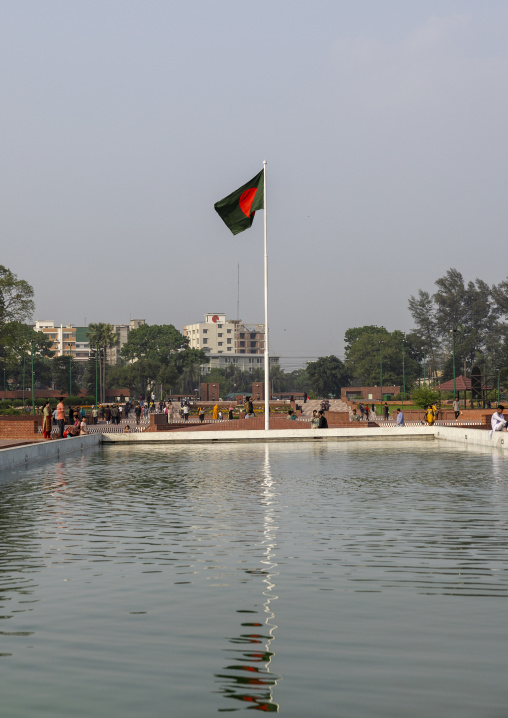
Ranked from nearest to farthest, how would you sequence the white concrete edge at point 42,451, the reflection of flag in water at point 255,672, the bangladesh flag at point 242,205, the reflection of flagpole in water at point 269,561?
the reflection of flag in water at point 255,672
the reflection of flagpole in water at point 269,561
the white concrete edge at point 42,451
the bangladesh flag at point 242,205

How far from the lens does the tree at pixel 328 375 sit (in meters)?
132

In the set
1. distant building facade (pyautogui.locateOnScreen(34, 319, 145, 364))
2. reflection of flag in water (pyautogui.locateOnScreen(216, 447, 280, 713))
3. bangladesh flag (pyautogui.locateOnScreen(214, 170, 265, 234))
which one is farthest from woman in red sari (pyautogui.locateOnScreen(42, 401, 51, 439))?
distant building facade (pyautogui.locateOnScreen(34, 319, 145, 364))

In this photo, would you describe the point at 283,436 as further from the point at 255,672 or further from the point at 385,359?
the point at 385,359

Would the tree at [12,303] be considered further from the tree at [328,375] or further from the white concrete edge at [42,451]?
the tree at [328,375]

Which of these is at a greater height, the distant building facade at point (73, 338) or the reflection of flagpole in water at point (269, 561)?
the distant building facade at point (73, 338)

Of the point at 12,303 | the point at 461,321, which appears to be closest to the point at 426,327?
the point at 461,321

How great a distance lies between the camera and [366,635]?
20.1 feet

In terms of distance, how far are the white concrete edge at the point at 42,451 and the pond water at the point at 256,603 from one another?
5954 mm

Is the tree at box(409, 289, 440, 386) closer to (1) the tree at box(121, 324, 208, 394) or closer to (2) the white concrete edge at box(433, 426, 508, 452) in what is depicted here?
(1) the tree at box(121, 324, 208, 394)

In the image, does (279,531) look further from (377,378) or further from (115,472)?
(377,378)

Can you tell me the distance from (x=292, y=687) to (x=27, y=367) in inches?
4893

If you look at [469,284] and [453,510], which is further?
[469,284]

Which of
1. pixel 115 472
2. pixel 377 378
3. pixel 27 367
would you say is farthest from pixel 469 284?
pixel 115 472

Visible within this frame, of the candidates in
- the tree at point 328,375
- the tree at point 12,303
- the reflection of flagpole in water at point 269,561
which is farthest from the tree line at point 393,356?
the reflection of flagpole in water at point 269,561
